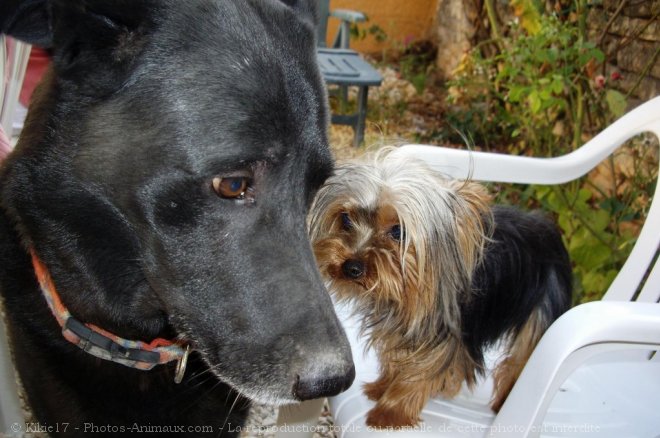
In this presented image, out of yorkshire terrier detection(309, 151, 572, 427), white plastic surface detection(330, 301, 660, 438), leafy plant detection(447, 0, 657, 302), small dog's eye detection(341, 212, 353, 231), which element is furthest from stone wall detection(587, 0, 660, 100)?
small dog's eye detection(341, 212, 353, 231)

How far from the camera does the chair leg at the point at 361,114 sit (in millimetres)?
4727

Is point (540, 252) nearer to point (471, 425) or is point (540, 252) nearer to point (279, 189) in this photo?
point (471, 425)

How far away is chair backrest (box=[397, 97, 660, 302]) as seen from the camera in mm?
2225

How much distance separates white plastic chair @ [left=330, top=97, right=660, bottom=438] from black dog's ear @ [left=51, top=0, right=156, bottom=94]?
3.60ft

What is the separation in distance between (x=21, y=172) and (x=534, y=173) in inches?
64.7

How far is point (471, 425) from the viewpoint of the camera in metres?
1.79

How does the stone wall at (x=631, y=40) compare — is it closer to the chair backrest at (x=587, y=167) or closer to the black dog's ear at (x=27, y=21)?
the chair backrest at (x=587, y=167)

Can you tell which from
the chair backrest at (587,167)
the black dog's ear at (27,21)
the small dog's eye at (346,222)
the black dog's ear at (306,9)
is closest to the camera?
the black dog's ear at (27,21)

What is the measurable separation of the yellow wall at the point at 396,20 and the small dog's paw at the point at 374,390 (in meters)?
6.19

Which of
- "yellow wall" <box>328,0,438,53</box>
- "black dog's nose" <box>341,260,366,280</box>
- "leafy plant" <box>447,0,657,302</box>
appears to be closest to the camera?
"black dog's nose" <box>341,260,366,280</box>

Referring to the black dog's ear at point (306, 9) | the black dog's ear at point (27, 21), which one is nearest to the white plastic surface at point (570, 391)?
the black dog's ear at point (306, 9)

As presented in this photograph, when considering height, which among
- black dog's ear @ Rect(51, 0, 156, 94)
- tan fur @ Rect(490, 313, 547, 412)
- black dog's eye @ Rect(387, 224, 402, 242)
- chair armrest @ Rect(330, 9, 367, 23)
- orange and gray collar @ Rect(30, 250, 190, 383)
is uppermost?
black dog's ear @ Rect(51, 0, 156, 94)

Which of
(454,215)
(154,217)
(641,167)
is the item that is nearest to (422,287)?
(454,215)

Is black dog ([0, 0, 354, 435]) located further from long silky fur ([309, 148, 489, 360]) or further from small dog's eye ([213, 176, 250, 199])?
long silky fur ([309, 148, 489, 360])
